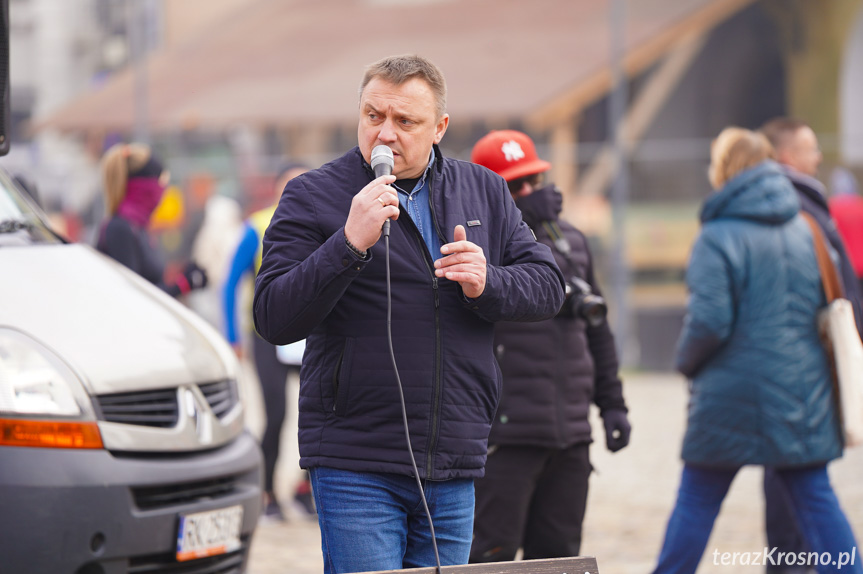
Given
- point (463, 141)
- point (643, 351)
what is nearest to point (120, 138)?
point (463, 141)

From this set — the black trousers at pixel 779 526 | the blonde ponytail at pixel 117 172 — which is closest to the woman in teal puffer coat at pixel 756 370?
the black trousers at pixel 779 526

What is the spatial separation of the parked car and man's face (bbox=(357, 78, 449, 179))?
1.71 m

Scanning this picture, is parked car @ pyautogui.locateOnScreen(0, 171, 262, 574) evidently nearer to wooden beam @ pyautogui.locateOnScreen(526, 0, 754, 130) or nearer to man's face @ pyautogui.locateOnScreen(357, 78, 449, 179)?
man's face @ pyautogui.locateOnScreen(357, 78, 449, 179)

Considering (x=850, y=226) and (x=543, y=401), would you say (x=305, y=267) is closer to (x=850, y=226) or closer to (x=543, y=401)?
(x=543, y=401)

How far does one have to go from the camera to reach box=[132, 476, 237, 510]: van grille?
4.47 metres

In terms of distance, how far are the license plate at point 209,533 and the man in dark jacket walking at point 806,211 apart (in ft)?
7.81

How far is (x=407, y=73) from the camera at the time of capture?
127 inches

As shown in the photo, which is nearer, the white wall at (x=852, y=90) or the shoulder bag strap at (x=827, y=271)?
the shoulder bag strap at (x=827, y=271)

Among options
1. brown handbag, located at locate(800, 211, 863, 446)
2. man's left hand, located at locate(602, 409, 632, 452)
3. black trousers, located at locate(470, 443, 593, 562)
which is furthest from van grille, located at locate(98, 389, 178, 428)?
brown handbag, located at locate(800, 211, 863, 446)

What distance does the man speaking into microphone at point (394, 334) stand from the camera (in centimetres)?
320

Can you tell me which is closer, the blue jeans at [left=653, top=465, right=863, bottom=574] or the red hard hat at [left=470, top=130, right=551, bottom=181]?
the red hard hat at [left=470, top=130, right=551, bottom=181]

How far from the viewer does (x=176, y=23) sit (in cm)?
2005

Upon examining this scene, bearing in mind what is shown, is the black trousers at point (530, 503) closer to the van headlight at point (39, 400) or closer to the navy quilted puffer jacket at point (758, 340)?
the navy quilted puffer jacket at point (758, 340)

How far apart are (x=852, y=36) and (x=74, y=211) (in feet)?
37.6
